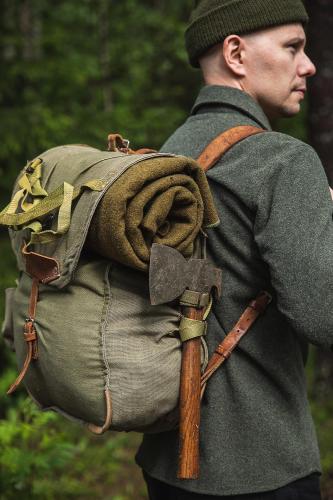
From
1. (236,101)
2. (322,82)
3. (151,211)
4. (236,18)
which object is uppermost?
(236,18)

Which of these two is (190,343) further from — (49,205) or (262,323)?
(49,205)

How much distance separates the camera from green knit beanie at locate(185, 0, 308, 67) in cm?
253

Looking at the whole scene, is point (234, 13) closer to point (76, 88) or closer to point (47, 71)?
point (47, 71)

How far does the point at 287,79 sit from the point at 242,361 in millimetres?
1040

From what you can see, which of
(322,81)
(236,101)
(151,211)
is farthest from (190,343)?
(322,81)

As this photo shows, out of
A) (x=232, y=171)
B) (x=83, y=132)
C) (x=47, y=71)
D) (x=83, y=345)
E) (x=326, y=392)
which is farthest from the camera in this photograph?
(x=47, y=71)

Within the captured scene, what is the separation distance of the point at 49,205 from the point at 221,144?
2.04ft

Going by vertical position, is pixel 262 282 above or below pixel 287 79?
below

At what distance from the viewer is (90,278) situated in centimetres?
212

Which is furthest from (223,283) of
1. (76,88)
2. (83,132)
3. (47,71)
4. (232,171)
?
(76,88)

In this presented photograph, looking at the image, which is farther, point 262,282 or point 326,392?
point 326,392

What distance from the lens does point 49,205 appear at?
2139 mm

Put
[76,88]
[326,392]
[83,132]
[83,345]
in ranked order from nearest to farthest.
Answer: [83,345], [326,392], [83,132], [76,88]

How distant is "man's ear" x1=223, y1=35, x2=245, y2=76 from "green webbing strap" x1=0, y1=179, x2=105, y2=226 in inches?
32.5
